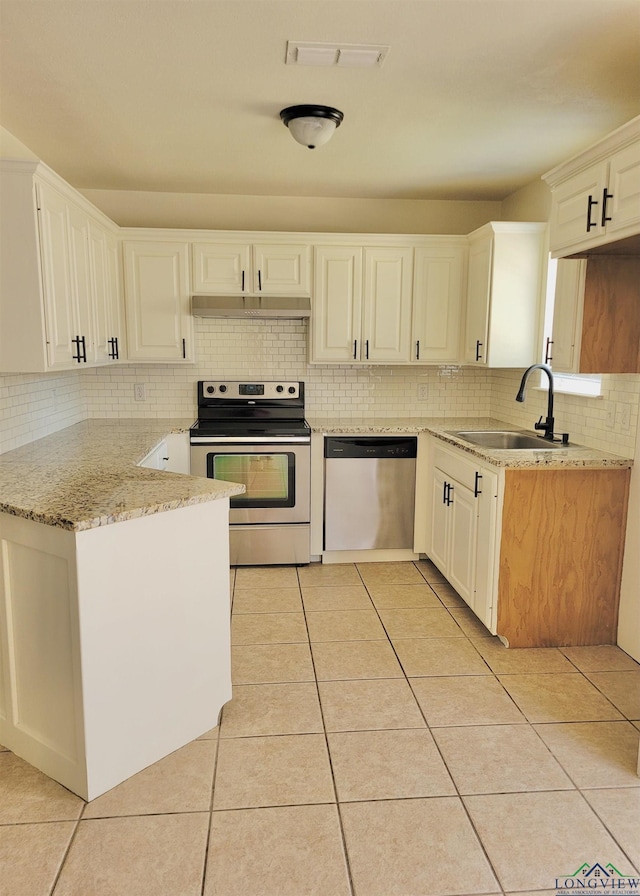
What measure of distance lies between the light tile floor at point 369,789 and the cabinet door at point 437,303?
2087mm

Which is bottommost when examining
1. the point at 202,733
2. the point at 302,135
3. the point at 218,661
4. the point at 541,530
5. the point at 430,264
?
the point at 202,733

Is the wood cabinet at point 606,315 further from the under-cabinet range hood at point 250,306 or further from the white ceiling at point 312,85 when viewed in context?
the under-cabinet range hood at point 250,306

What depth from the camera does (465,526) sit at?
3.34 metres

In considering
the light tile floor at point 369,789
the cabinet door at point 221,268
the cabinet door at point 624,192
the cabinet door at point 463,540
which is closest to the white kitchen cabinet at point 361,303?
the cabinet door at point 221,268

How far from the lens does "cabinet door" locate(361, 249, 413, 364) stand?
4.17 meters

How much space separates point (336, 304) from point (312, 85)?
1721mm

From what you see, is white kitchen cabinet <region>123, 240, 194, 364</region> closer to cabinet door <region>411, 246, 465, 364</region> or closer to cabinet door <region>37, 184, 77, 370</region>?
cabinet door <region>37, 184, 77, 370</region>

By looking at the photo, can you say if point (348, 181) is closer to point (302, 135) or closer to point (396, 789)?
point (302, 135)

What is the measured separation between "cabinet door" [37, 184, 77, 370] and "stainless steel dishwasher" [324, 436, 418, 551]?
1746 mm

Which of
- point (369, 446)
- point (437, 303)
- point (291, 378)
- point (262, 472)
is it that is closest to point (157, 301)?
point (291, 378)

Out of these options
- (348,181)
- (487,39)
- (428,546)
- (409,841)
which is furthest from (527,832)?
(348,181)

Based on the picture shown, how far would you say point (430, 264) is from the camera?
420cm

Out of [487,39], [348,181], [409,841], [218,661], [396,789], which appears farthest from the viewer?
[348,181]

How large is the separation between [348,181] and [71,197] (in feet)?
5.83
